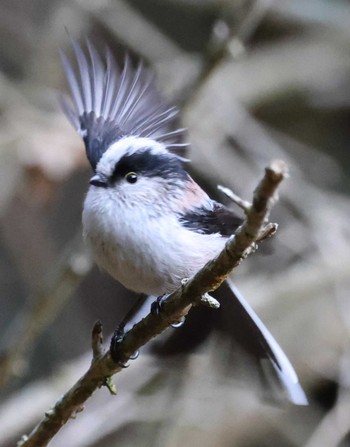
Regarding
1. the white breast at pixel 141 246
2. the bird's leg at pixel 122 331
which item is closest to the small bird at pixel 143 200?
the white breast at pixel 141 246

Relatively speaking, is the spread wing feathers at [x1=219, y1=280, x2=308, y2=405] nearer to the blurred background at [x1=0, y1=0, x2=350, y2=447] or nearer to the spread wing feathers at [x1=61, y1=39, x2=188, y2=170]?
the blurred background at [x1=0, y1=0, x2=350, y2=447]

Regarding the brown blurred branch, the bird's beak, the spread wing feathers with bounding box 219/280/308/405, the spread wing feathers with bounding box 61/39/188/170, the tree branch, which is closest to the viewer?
the tree branch

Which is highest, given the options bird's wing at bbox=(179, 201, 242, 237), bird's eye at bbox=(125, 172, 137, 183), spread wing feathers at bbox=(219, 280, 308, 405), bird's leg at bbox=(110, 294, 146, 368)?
bird's wing at bbox=(179, 201, 242, 237)

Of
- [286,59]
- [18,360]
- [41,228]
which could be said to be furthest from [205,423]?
[286,59]

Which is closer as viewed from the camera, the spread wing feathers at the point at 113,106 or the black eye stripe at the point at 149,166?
the black eye stripe at the point at 149,166

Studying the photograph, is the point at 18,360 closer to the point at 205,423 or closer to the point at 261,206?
the point at 205,423

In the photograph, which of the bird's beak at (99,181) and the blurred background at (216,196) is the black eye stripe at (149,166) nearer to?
the bird's beak at (99,181)

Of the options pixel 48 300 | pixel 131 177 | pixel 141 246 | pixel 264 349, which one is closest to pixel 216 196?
pixel 48 300

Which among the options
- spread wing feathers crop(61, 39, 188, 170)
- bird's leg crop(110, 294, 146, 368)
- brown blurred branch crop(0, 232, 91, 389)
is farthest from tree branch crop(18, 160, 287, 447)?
brown blurred branch crop(0, 232, 91, 389)
